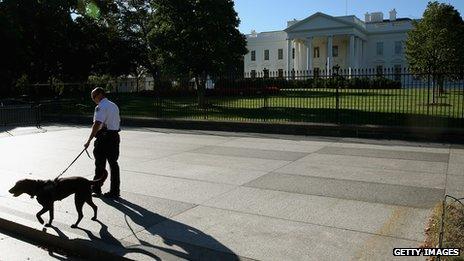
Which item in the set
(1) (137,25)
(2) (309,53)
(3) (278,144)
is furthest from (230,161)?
(2) (309,53)

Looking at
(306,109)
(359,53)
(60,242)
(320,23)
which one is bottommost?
(60,242)

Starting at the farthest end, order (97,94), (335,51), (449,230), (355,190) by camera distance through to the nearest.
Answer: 1. (335,51)
2. (355,190)
3. (97,94)
4. (449,230)

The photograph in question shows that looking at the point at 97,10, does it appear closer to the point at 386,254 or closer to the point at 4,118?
the point at 4,118

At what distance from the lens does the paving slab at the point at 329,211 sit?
6.01 metres

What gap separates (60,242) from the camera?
19.5 feet

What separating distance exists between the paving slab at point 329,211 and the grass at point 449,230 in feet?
0.60

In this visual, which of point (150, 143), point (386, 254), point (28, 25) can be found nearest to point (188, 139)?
point (150, 143)

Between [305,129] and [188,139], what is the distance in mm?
3849

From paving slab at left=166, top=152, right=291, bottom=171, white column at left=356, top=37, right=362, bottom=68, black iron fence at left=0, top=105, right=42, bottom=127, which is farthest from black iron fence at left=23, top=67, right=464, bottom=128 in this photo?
white column at left=356, top=37, right=362, bottom=68

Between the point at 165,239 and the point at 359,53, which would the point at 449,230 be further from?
the point at 359,53

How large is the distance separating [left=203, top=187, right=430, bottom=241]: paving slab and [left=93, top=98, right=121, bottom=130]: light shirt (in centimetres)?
194

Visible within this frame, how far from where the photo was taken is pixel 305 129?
1546cm

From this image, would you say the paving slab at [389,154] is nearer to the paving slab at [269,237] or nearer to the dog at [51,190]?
the paving slab at [269,237]

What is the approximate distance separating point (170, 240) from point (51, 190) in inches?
67.5
